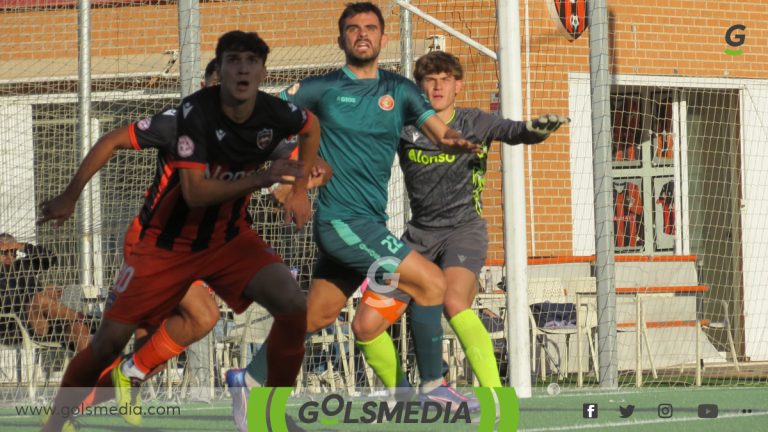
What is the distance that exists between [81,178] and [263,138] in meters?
0.81

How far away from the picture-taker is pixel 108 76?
11.9m

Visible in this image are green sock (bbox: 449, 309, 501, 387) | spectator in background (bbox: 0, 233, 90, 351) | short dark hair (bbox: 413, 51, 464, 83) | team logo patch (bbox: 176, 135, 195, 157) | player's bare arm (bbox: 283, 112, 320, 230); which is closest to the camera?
team logo patch (bbox: 176, 135, 195, 157)

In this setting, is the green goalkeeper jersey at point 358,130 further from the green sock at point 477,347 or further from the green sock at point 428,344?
the green sock at point 477,347

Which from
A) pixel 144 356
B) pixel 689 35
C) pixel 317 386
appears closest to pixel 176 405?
pixel 317 386

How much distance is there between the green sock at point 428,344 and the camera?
7312 millimetres

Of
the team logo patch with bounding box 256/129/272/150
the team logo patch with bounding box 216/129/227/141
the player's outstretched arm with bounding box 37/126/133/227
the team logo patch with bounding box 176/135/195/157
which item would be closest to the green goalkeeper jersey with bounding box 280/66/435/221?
the team logo patch with bounding box 256/129/272/150

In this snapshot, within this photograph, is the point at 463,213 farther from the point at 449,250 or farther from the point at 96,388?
the point at 96,388

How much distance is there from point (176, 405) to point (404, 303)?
2856mm

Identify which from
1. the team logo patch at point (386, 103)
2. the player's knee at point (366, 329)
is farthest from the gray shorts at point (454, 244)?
the team logo patch at point (386, 103)

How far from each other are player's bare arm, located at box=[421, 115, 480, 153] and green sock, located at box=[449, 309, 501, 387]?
3.71 feet

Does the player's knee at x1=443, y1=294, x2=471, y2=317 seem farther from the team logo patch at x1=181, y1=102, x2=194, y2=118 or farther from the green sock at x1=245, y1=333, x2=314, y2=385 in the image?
the team logo patch at x1=181, y1=102, x2=194, y2=118

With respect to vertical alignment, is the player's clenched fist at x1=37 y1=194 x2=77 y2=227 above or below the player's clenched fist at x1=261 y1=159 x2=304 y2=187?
below

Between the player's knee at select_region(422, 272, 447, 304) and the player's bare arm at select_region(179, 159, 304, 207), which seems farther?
the player's knee at select_region(422, 272, 447, 304)

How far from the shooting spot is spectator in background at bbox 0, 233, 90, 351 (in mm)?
11170
